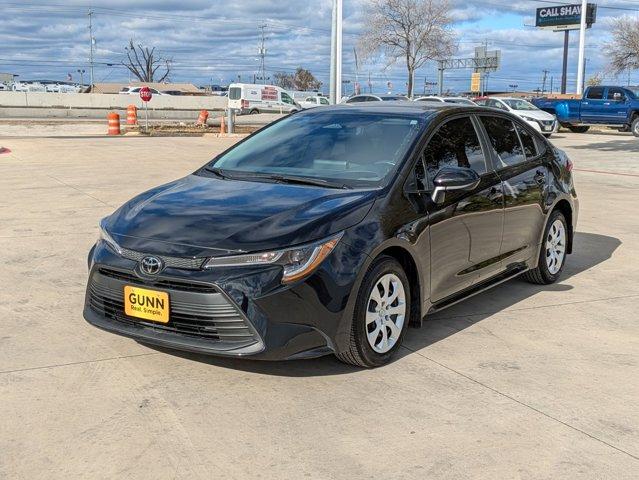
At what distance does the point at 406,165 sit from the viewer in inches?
185

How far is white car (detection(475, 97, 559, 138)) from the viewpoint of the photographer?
95.0ft

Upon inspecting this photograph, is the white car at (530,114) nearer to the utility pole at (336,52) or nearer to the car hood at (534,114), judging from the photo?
the car hood at (534,114)

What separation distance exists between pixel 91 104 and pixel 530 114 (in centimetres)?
3625

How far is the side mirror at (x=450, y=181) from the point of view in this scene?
466 centimetres

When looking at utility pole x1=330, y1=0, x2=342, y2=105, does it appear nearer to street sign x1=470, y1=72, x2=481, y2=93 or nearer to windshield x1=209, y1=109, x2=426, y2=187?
windshield x1=209, y1=109, x2=426, y2=187

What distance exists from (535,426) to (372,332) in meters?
1.09

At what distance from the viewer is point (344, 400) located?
12.8 ft

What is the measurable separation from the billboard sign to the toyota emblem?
78.4m

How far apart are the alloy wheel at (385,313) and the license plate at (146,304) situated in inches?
45.8

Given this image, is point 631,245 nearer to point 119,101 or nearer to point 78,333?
point 78,333

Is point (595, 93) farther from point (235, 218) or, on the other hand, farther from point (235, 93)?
point (235, 218)

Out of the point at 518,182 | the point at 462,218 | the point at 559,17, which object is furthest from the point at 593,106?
the point at 559,17

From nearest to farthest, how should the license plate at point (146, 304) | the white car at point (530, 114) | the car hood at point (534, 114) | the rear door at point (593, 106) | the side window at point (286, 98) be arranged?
1. the license plate at point (146, 304)
2. the white car at point (530, 114)
3. the car hood at point (534, 114)
4. the rear door at point (593, 106)
5. the side window at point (286, 98)

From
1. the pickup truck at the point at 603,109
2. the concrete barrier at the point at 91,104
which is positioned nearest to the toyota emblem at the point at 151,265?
the pickup truck at the point at 603,109
